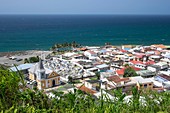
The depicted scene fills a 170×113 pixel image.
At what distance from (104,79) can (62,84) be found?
162 inches

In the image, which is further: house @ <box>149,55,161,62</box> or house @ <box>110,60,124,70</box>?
house @ <box>149,55,161,62</box>

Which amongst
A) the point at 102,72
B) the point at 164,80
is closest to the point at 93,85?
the point at 102,72

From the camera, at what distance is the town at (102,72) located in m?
18.3

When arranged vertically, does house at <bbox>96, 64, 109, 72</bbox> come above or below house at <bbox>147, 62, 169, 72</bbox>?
below

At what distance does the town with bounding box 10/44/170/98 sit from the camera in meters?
18.3

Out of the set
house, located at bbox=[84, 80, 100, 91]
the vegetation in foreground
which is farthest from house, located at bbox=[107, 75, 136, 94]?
the vegetation in foreground

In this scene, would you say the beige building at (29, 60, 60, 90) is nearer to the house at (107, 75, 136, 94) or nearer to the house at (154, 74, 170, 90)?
the house at (107, 75, 136, 94)

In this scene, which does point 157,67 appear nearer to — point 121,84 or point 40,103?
point 121,84

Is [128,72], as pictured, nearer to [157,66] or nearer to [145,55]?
[157,66]

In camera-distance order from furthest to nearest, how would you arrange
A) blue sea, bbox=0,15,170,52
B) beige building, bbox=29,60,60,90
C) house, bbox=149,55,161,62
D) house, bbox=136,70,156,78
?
blue sea, bbox=0,15,170,52
house, bbox=149,55,161,62
house, bbox=136,70,156,78
beige building, bbox=29,60,60,90

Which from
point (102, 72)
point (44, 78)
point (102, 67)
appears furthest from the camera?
point (102, 67)

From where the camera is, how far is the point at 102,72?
75.6 ft

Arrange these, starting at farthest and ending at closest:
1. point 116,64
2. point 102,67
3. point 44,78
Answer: point 116,64 < point 102,67 < point 44,78

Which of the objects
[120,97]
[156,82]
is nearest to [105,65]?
[156,82]
